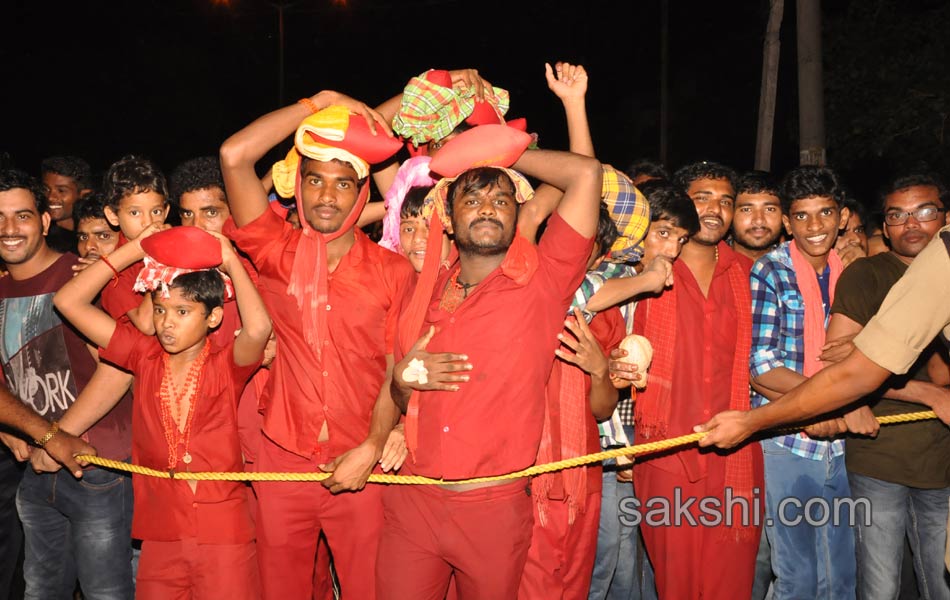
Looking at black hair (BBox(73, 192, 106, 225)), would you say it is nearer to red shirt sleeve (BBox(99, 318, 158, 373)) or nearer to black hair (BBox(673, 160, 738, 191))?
red shirt sleeve (BBox(99, 318, 158, 373))

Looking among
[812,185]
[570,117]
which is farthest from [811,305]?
[570,117]

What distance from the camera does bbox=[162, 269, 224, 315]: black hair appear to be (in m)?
4.09

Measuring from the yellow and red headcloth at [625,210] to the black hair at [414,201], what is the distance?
39.2 inches

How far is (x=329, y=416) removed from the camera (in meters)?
4.01

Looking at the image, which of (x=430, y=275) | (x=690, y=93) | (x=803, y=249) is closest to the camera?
(x=430, y=275)

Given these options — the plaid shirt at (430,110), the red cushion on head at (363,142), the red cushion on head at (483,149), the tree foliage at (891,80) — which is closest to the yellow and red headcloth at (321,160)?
the red cushion on head at (363,142)

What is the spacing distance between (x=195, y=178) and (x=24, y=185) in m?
0.99

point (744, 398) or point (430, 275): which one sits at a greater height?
point (430, 275)

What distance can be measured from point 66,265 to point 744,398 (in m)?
4.10

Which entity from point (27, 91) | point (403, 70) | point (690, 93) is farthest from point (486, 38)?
point (27, 91)

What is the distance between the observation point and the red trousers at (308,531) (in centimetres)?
394

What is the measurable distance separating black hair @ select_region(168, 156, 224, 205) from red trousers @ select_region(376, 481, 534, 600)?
2.44 m

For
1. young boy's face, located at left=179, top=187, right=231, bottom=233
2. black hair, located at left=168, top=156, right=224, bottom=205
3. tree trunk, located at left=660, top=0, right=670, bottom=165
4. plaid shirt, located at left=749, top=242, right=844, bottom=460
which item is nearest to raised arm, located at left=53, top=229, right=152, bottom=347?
young boy's face, located at left=179, top=187, right=231, bottom=233

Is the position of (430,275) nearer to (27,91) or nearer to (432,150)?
(432,150)
